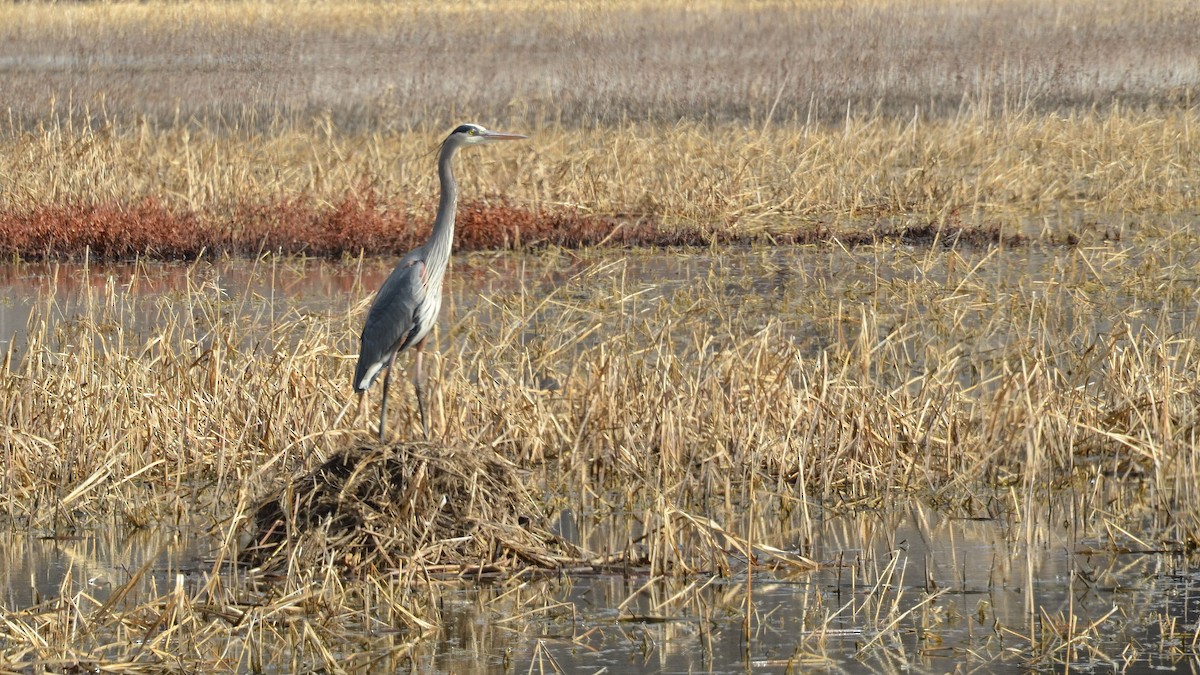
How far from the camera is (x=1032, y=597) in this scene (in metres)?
5.77

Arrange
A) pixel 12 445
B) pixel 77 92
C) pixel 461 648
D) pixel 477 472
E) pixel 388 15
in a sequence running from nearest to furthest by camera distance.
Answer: pixel 461 648 → pixel 477 472 → pixel 12 445 → pixel 77 92 → pixel 388 15

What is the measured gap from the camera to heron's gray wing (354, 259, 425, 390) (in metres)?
7.17

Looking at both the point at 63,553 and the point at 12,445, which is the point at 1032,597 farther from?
the point at 12,445

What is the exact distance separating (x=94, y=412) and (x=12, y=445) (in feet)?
1.36

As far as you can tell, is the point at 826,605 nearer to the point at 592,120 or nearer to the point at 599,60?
the point at 592,120

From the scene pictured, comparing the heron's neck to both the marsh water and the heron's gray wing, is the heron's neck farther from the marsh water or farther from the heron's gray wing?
the marsh water

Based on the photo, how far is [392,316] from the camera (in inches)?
283

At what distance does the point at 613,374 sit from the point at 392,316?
1.15 meters

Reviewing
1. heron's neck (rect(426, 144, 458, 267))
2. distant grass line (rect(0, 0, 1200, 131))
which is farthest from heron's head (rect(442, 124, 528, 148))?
distant grass line (rect(0, 0, 1200, 131))

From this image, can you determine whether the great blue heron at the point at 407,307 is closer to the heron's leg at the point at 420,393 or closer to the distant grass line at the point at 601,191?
the heron's leg at the point at 420,393

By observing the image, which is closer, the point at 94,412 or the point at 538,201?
the point at 94,412

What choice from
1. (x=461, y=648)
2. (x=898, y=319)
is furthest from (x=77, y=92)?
(x=461, y=648)

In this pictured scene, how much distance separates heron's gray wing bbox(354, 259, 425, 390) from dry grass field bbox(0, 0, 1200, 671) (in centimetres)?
40

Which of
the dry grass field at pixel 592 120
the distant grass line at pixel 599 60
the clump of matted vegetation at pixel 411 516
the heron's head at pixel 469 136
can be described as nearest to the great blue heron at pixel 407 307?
the heron's head at pixel 469 136
